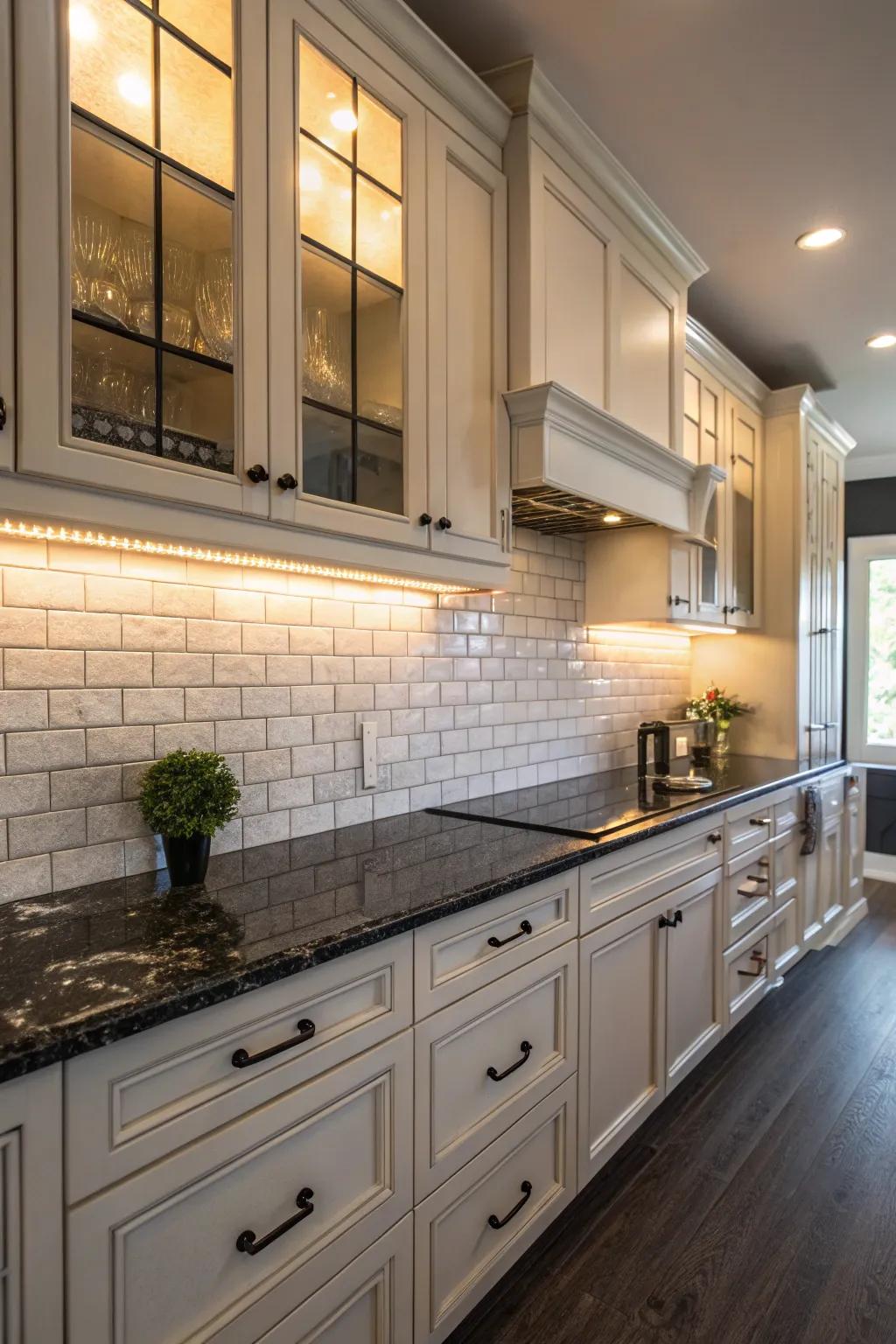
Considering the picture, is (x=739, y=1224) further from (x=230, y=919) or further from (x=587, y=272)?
(x=587, y=272)

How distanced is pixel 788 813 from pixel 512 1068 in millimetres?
2063

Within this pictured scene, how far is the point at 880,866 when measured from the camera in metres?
5.25

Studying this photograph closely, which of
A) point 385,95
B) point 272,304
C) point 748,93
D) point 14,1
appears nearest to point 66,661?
point 272,304

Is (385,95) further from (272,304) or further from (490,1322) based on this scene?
(490,1322)

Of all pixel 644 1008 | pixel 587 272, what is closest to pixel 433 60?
pixel 587 272

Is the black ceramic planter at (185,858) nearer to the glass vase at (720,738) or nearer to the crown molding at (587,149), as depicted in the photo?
the crown molding at (587,149)

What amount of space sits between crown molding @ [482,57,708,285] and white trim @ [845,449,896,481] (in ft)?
10.7

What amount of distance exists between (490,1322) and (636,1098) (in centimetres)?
67

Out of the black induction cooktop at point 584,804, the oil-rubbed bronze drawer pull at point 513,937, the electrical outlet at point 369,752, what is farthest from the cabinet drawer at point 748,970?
the electrical outlet at point 369,752

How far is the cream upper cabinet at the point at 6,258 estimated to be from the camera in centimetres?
103

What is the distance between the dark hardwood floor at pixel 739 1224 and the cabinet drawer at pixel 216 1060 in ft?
2.89

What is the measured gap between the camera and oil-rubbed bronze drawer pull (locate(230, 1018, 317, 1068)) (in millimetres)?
1041

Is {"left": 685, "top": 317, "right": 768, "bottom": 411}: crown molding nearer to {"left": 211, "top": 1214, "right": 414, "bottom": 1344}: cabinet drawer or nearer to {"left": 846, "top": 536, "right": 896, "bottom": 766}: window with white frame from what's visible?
{"left": 846, "top": 536, "right": 896, "bottom": 766}: window with white frame

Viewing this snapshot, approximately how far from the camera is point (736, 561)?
11.8 feet
